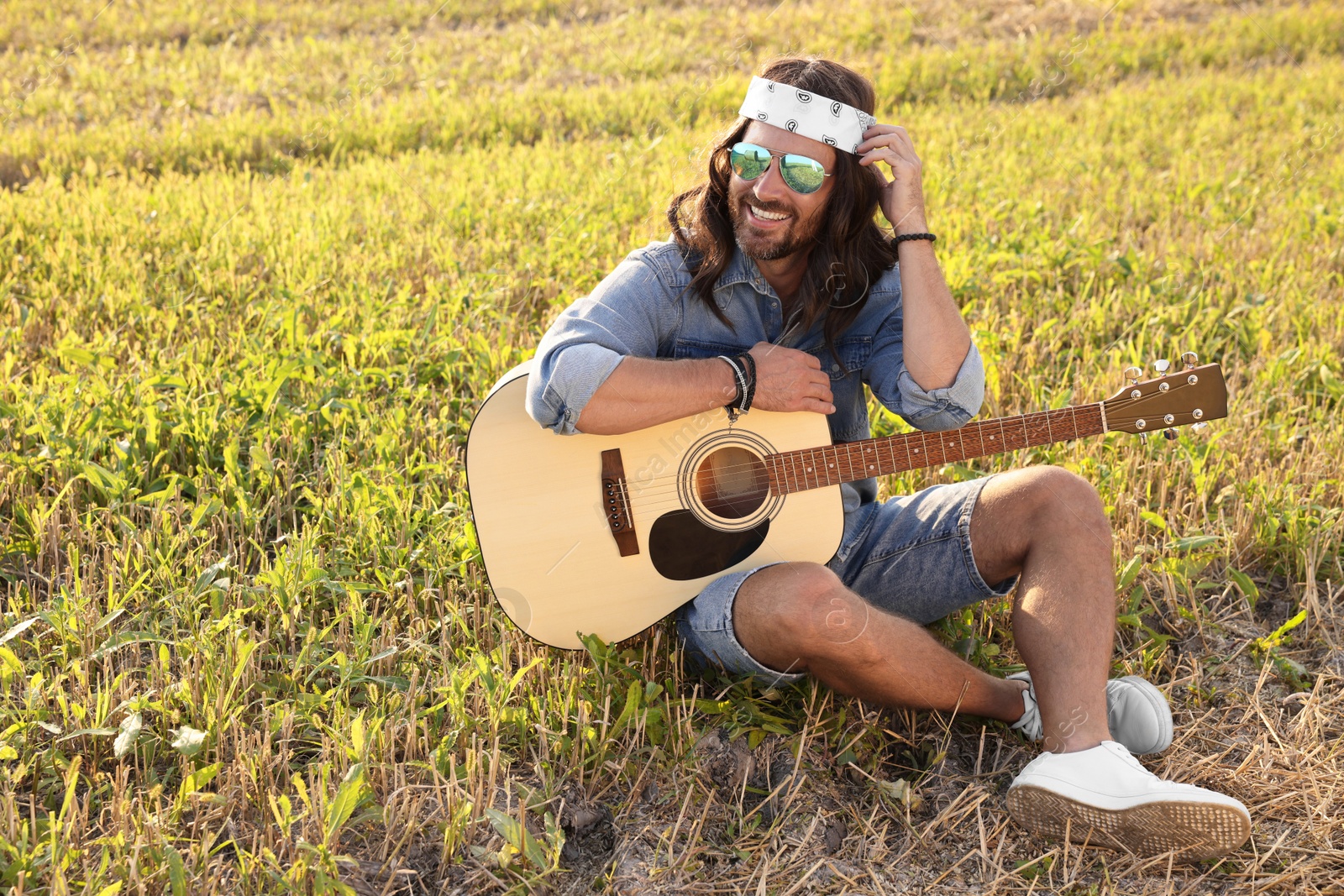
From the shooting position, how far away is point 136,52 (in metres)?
9.84

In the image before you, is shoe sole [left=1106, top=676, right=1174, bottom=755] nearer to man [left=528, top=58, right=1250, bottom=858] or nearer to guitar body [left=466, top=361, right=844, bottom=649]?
man [left=528, top=58, right=1250, bottom=858]

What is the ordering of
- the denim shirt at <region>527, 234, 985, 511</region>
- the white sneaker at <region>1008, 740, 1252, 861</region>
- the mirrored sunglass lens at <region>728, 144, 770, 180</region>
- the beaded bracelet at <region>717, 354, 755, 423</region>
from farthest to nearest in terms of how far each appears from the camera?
the mirrored sunglass lens at <region>728, 144, 770, 180</region>, the beaded bracelet at <region>717, 354, 755, 423</region>, the denim shirt at <region>527, 234, 985, 511</region>, the white sneaker at <region>1008, 740, 1252, 861</region>

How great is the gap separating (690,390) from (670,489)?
0.82 feet

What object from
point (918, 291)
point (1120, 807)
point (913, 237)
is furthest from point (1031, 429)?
point (1120, 807)

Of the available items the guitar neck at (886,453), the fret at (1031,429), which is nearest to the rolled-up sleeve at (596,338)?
the guitar neck at (886,453)

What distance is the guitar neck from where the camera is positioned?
252cm

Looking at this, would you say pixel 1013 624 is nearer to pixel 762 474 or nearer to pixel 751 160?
pixel 762 474

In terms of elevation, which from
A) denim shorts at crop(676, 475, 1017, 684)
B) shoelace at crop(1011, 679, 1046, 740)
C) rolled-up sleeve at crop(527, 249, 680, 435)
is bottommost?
shoelace at crop(1011, 679, 1046, 740)

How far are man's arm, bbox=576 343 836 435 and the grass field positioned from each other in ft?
1.86

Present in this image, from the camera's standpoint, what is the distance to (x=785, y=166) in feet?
8.34

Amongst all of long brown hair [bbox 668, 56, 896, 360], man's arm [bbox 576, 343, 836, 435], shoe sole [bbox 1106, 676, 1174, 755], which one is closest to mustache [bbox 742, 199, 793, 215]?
long brown hair [bbox 668, 56, 896, 360]

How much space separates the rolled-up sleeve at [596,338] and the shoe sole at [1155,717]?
1423 mm

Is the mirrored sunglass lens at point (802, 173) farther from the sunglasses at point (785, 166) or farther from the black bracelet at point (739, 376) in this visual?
the black bracelet at point (739, 376)

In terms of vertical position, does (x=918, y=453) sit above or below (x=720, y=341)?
below
